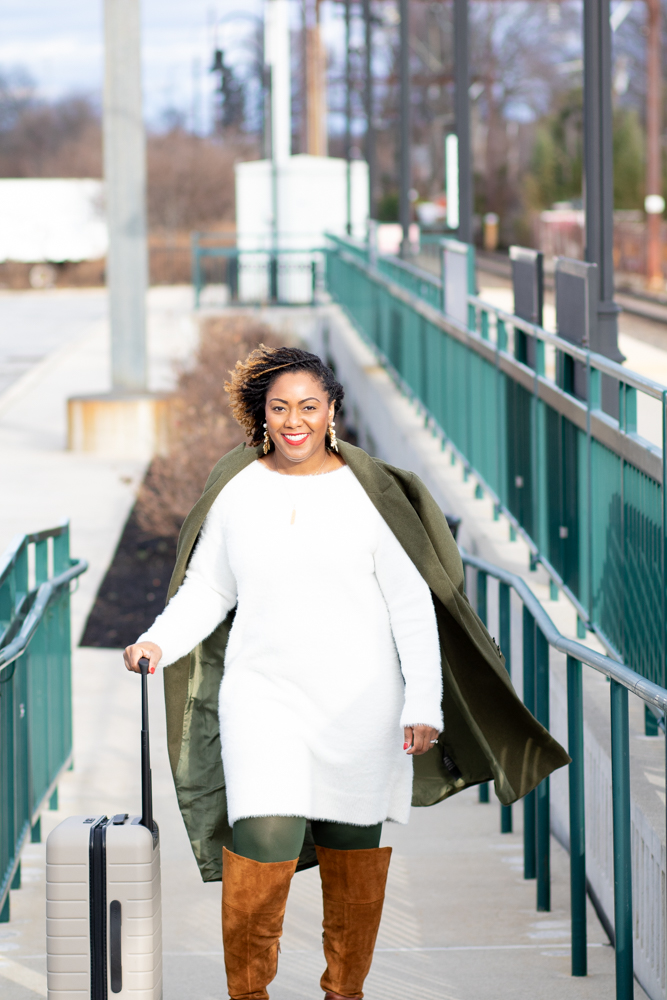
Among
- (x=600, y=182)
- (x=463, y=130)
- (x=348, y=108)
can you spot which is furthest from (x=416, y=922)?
(x=348, y=108)

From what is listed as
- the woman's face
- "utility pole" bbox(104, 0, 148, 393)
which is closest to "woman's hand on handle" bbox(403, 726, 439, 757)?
the woman's face

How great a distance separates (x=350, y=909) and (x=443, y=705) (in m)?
0.47

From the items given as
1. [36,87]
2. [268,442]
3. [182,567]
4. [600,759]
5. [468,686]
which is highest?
[36,87]

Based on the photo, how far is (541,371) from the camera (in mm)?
5914

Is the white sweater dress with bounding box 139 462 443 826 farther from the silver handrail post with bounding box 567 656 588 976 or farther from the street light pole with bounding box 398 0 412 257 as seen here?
the street light pole with bounding box 398 0 412 257

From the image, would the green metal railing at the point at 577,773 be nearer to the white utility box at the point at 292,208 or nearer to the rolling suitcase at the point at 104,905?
the rolling suitcase at the point at 104,905

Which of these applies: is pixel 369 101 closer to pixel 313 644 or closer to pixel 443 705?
pixel 443 705

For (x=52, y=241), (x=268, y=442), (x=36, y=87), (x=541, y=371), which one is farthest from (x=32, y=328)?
(x=36, y=87)

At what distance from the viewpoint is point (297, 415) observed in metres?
3.13

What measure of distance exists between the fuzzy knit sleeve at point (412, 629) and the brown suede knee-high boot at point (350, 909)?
1.22 ft

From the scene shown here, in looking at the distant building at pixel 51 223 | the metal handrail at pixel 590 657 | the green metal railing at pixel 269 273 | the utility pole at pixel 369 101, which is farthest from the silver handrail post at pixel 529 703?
the distant building at pixel 51 223

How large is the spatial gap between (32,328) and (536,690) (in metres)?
28.3

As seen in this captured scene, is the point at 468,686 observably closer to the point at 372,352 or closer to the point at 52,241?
the point at 372,352

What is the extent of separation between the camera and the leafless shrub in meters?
11.0
